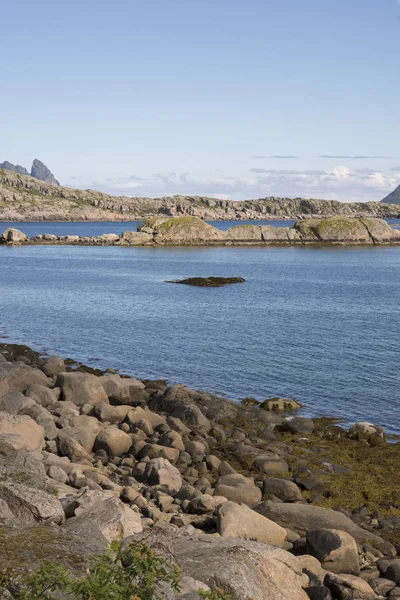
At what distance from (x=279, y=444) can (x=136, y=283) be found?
5710 cm

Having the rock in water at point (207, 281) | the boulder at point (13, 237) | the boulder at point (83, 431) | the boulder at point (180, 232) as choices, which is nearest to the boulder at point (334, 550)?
the boulder at point (83, 431)

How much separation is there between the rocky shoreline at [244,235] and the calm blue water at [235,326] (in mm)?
38766

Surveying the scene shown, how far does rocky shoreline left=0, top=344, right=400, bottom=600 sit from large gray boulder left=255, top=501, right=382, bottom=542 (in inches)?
1.4

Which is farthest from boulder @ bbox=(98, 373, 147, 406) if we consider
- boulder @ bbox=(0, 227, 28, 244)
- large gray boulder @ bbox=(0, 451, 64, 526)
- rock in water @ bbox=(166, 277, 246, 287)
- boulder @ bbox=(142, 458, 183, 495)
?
boulder @ bbox=(0, 227, 28, 244)

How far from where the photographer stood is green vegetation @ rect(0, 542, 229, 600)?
7.94 metres

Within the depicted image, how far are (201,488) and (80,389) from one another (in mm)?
9105

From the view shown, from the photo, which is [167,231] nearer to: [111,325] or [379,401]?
[111,325]

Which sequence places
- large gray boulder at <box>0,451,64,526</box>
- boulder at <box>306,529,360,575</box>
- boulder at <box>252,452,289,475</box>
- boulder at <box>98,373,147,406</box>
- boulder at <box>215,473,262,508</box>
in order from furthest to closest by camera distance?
boulder at <box>98,373,147,406</box>
boulder at <box>252,452,289,475</box>
boulder at <box>215,473,262,508</box>
boulder at <box>306,529,360,575</box>
large gray boulder at <box>0,451,64,526</box>

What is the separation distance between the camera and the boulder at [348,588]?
12369mm

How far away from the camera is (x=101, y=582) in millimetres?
8086

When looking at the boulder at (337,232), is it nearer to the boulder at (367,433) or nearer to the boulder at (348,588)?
the boulder at (367,433)

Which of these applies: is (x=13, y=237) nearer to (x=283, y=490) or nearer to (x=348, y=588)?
(x=283, y=490)

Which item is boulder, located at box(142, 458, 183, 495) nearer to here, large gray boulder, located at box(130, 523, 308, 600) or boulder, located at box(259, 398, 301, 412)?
large gray boulder, located at box(130, 523, 308, 600)

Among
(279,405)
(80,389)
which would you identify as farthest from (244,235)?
(80,389)
